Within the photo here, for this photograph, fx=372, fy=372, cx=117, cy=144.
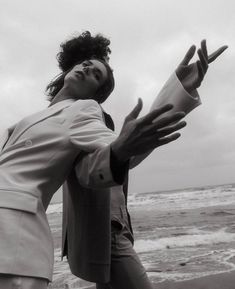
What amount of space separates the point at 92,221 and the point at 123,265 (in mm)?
583

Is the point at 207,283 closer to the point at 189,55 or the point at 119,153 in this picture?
the point at 189,55

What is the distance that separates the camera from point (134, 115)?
4.04ft

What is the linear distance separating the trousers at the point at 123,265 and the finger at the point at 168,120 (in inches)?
45.7

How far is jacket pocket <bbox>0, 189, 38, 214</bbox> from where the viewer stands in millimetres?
1300

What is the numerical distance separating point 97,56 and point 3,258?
62.2 inches

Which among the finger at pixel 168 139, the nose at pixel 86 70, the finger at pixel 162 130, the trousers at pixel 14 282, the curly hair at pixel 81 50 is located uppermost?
the curly hair at pixel 81 50

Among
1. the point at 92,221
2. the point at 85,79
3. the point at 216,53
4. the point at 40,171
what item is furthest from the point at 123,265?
the point at 216,53

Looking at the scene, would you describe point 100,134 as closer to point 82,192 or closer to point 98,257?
point 82,192

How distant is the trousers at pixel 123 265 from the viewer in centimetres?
204

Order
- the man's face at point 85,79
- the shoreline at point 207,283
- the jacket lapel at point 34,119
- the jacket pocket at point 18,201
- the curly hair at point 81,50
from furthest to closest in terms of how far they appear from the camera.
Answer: the shoreline at point 207,283 < the curly hair at point 81,50 < the man's face at point 85,79 < the jacket lapel at point 34,119 < the jacket pocket at point 18,201

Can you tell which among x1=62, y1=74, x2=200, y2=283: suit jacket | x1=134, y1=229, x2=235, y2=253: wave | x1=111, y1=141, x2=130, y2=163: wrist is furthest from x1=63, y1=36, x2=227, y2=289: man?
x1=134, y1=229, x2=235, y2=253: wave

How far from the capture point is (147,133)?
3.85 feet

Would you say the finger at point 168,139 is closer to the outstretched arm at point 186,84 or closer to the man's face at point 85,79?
the outstretched arm at point 186,84

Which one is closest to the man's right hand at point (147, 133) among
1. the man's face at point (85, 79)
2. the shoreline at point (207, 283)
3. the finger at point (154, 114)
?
the finger at point (154, 114)
